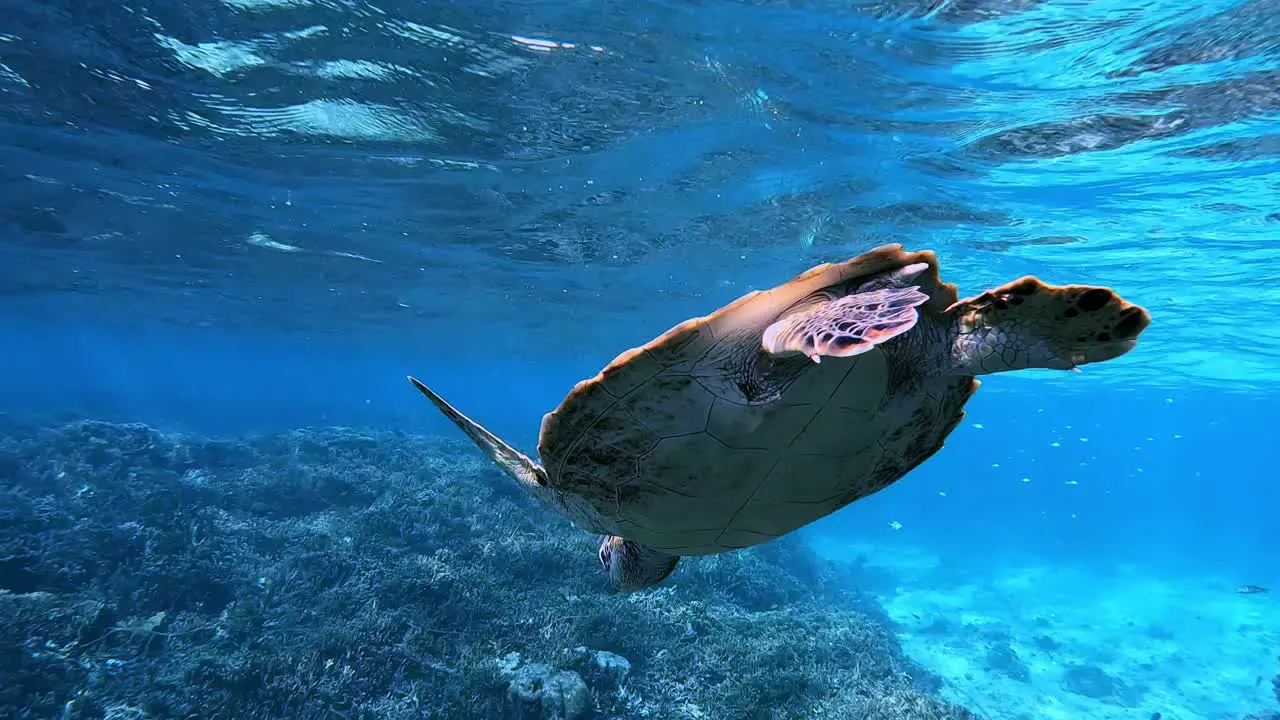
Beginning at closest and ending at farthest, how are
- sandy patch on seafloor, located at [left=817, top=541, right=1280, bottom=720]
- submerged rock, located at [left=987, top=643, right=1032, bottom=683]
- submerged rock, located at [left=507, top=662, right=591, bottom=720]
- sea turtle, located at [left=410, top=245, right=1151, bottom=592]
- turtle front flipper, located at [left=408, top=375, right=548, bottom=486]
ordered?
sea turtle, located at [left=410, top=245, right=1151, bottom=592] < turtle front flipper, located at [left=408, top=375, right=548, bottom=486] < submerged rock, located at [left=507, top=662, right=591, bottom=720] < sandy patch on seafloor, located at [left=817, top=541, right=1280, bottom=720] < submerged rock, located at [left=987, top=643, right=1032, bottom=683]

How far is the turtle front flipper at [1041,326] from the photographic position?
7.85ft

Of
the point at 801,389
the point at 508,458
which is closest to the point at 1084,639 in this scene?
the point at 801,389

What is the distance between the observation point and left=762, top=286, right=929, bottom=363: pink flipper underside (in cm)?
222

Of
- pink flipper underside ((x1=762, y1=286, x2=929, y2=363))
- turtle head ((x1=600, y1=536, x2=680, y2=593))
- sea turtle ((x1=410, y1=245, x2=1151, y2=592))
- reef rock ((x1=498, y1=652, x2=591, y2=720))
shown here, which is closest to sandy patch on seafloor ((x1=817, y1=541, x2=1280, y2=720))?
reef rock ((x1=498, y1=652, x2=591, y2=720))

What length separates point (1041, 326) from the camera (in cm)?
256

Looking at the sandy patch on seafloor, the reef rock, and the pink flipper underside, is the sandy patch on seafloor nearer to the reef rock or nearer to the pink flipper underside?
the reef rock

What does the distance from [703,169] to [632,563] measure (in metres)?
10.1

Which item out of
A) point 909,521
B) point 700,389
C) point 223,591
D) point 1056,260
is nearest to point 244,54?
point 223,591

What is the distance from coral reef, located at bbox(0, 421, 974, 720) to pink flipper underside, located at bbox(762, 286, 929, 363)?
6.22m

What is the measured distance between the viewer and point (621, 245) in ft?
60.4

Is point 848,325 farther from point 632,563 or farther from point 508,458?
point 632,563

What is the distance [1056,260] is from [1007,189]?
5642 millimetres

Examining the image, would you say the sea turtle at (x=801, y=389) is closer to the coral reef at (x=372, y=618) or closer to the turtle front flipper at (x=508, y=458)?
the turtle front flipper at (x=508, y=458)

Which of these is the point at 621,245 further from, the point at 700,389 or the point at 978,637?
the point at 978,637
